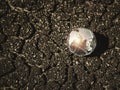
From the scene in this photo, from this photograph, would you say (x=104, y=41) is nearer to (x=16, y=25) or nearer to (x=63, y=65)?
(x=63, y=65)

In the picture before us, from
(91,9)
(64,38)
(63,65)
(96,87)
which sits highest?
(91,9)

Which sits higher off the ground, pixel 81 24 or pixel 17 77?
A: pixel 81 24

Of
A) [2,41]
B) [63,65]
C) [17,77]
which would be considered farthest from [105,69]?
[2,41]

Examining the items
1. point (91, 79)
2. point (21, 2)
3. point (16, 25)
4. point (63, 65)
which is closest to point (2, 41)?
point (16, 25)
